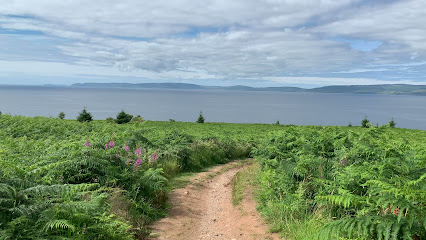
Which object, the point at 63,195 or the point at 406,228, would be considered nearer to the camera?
the point at 406,228

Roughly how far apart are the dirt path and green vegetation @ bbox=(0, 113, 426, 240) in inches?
14.8

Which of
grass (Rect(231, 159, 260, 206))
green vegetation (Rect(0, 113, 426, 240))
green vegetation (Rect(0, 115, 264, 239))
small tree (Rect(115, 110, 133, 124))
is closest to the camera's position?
green vegetation (Rect(0, 113, 426, 240))

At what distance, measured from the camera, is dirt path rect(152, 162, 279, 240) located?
Result: 6.46 metres

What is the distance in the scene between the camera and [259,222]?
677 centimetres

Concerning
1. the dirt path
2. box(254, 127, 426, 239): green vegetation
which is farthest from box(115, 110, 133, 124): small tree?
box(254, 127, 426, 239): green vegetation

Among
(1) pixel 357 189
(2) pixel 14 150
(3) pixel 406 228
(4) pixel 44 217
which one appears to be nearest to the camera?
(3) pixel 406 228

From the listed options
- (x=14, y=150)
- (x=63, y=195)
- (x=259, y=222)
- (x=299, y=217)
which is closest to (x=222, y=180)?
(x=259, y=222)

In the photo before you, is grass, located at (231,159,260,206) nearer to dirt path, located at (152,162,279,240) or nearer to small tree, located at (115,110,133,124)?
dirt path, located at (152,162,279,240)

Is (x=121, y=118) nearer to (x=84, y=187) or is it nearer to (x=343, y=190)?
(x=84, y=187)

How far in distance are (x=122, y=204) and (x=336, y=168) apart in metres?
4.73

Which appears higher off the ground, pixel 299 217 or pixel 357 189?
pixel 357 189

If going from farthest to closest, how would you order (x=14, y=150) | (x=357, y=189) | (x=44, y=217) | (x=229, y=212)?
(x=229, y=212), (x=14, y=150), (x=357, y=189), (x=44, y=217)

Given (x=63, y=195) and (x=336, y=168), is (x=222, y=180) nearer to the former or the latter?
(x=336, y=168)

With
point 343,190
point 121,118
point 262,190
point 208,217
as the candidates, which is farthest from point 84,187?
point 121,118
